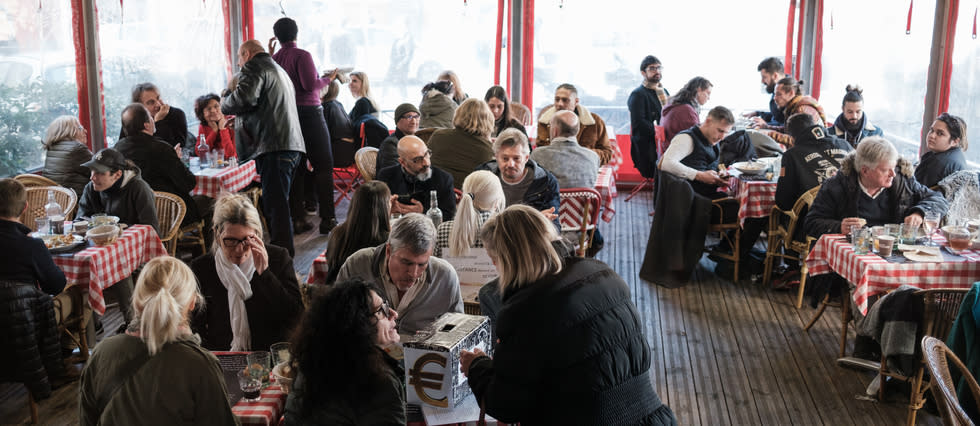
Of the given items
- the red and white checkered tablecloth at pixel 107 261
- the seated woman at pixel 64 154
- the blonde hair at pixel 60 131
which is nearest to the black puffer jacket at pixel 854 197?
the red and white checkered tablecloth at pixel 107 261

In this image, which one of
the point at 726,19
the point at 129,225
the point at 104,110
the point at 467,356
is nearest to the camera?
the point at 467,356

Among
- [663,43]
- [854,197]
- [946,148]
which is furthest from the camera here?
[663,43]

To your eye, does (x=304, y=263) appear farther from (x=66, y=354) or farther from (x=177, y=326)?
(x=177, y=326)

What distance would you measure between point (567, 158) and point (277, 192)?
7.39 feet

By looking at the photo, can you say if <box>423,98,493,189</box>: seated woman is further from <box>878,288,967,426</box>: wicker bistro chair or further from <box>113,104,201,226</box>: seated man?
<box>878,288,967,426</box>: wicker bistro chair

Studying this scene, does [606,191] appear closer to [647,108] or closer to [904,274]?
[904,274]

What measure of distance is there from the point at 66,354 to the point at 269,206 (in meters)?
2.00

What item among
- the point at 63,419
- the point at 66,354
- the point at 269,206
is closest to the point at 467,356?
the point at 63,419

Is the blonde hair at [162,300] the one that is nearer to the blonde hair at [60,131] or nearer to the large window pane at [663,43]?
the blonde hair at [60,131]

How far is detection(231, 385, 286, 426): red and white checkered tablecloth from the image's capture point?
2.54 meters

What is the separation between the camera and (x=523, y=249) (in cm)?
245

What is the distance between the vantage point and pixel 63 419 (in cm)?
402

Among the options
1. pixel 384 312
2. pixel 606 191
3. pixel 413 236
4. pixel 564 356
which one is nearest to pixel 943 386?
pixel 564 356

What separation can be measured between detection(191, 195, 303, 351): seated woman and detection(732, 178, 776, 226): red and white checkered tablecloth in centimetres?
381
